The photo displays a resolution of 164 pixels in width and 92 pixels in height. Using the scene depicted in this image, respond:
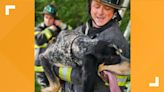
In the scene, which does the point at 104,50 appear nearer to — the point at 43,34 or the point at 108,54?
the point at 108,54

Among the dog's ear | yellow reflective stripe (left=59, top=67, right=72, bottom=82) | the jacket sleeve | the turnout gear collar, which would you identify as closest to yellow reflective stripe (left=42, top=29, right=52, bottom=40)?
the jacket sleeve

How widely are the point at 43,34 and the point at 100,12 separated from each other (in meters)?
0.39

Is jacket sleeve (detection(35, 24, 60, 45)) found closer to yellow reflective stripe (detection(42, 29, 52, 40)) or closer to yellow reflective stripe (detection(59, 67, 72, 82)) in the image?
yellow reflective stripe (detection(42, 29, 52, 40))

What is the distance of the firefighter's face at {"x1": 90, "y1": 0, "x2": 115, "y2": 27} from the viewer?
4453 mm

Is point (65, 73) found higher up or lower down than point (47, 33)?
lower down

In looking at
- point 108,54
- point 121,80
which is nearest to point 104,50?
point 108,54

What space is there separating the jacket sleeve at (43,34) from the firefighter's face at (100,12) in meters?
0.25

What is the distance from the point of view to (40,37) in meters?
4.54

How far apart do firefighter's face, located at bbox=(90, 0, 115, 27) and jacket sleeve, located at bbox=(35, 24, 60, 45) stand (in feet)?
0.84

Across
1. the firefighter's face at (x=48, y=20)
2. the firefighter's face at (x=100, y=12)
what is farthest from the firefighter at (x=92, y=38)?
the firefighter's face at (x=48, y=20)

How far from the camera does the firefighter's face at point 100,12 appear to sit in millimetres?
4453

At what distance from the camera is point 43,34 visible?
4.54 metres
